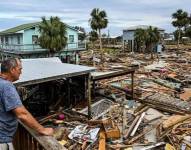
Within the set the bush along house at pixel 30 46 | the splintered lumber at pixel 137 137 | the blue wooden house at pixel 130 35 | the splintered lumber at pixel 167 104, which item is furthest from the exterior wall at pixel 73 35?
the splintered lumber at pixel 137 137

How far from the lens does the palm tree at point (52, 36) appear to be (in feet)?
114

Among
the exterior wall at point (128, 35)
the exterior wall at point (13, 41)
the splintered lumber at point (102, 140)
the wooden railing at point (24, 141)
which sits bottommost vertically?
the splintered lumber at point (102, 140)

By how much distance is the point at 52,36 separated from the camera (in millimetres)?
35219

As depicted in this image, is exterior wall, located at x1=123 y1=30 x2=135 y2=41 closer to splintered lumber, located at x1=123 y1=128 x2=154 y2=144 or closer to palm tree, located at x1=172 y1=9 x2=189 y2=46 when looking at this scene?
palm tree, located at x1=172 y1=9 x2=189 y2=46

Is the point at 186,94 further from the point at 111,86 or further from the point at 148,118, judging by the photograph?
the point at 148,118

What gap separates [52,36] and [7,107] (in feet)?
106

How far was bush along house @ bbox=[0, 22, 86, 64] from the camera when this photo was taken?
122 ft

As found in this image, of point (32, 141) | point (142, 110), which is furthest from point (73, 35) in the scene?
point (32, 141)

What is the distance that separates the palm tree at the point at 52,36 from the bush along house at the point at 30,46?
230cm

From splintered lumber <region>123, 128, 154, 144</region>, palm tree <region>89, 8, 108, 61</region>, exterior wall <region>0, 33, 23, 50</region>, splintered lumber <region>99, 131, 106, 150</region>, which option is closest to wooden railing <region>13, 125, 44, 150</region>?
splintered lumber <region>99, 131, 106, 150</region>

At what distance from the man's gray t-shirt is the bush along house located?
3337 centimetres

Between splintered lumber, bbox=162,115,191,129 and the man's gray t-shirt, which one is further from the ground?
the man's gray t-shirt

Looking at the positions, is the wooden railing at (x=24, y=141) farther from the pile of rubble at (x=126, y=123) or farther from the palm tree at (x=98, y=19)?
the palm tree at (x=98, y=19)

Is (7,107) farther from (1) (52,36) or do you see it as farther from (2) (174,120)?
(1) (52,36)
